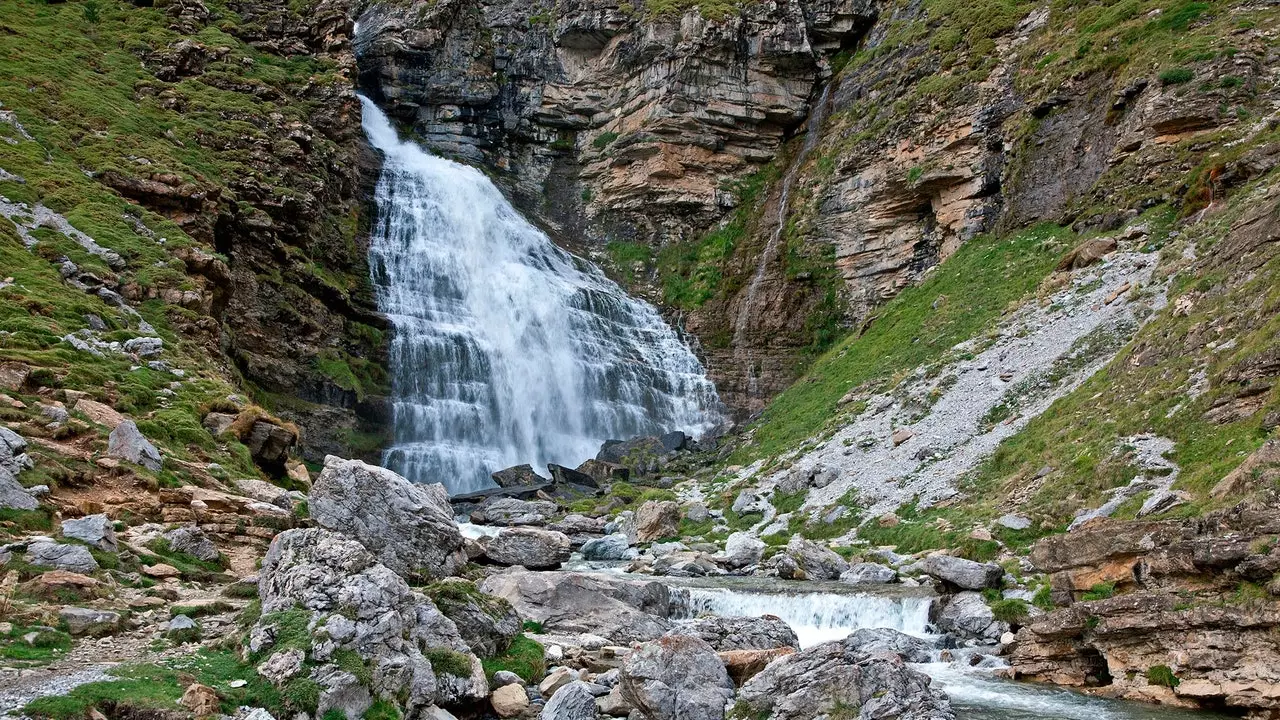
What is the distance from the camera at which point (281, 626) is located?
10.4m

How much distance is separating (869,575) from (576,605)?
7.83 metres

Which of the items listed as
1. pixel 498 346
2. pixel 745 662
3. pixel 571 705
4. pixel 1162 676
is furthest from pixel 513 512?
pixel 1162 676

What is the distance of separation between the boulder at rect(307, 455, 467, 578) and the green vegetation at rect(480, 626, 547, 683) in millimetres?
2630

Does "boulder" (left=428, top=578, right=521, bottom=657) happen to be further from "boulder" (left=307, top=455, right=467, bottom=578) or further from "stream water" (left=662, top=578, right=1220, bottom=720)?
"stream water" (left=662, top=578, right=1220, bottom=720)

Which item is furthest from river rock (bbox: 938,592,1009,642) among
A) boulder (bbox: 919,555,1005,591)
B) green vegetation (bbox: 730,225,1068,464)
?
green vegetation (bbox: 730,225,1068,464)

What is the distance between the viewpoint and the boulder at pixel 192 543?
49.4 ft

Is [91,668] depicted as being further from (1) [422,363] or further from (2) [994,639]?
(1) [422,363]

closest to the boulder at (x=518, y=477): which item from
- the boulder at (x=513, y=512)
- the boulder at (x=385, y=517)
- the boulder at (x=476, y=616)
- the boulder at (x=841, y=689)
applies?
the boulder at (x=513, y=512)

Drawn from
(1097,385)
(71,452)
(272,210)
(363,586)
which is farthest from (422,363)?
(363,586)

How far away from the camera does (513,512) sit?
3334cm

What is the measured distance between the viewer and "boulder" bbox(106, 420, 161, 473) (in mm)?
16766

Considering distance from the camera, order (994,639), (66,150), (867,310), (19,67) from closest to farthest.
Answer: (994,639)
(66,150)
(19,67)
(867,310)

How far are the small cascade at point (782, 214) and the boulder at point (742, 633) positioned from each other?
36.8 meters

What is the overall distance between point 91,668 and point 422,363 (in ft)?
114
